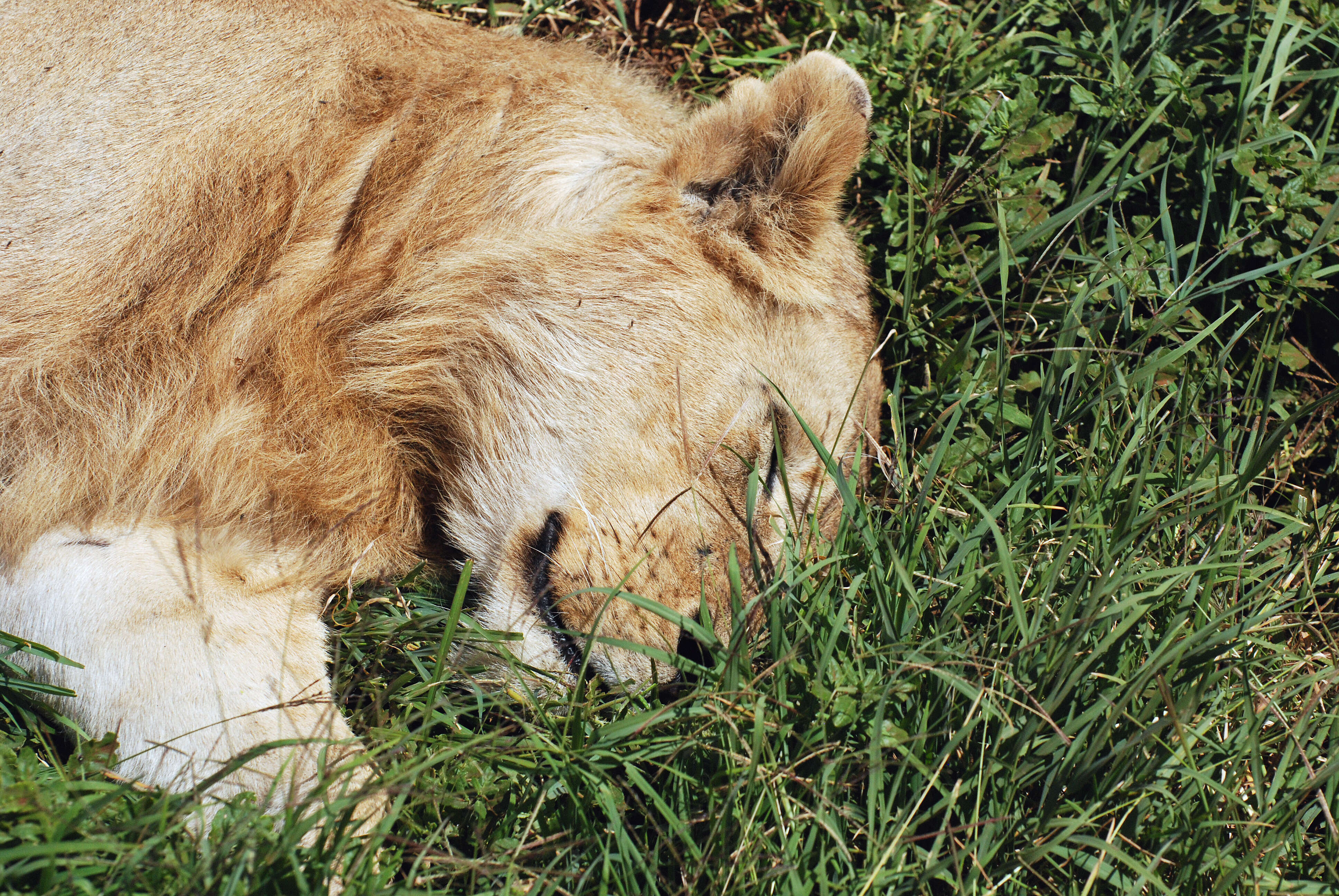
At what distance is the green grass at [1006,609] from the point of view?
2.56 metres

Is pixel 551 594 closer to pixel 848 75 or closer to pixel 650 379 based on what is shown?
pixel 650 379

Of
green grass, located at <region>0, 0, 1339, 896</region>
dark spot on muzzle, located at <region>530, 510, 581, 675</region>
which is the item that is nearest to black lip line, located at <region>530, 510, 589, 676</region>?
dark spot on muzzle, located at <region>530, 510, 581, 675</region>

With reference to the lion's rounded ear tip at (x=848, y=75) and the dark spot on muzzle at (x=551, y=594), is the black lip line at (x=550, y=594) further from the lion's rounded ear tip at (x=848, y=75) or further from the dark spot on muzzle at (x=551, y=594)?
the lion's rounded ear tip at (x=848, y=75)

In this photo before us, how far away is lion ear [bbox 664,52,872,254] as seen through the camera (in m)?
3.22

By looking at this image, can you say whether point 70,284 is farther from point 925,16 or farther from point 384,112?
point 925,16

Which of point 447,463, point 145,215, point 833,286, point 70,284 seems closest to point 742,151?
point 833,286

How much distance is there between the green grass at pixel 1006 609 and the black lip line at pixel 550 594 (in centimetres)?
15

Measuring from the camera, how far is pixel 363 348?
318 centimetres

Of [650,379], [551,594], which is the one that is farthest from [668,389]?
[551,594]

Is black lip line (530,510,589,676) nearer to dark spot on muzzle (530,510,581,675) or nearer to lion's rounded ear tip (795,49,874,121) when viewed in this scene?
dark spot on muzzle (530,510,581,675)

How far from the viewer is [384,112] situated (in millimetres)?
3262

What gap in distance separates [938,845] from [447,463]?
5.88 ft

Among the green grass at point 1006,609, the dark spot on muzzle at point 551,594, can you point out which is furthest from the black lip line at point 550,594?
the green grass at point 1006,609

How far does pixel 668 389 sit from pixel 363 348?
941 millimetres
